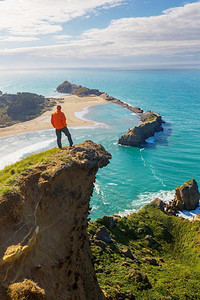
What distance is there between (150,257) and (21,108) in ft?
355

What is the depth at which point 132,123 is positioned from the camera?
324ft

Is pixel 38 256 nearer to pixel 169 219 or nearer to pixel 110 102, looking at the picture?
pixel 169 219

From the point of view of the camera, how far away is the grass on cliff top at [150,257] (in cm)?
1988

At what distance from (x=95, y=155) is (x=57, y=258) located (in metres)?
6.75

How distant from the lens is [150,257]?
2616cm

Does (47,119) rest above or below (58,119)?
below

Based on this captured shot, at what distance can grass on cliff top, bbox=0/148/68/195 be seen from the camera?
10.8 m

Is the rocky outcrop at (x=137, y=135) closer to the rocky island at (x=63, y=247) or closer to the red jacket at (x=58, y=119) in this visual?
the rocky island at (x=63, y=247)

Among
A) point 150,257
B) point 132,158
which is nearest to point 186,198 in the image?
point 150,257

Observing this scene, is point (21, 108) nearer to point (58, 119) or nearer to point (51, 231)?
point (58, 119)

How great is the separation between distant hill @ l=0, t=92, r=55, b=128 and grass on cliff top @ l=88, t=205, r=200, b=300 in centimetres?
7883

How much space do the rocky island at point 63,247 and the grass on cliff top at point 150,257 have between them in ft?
0.33

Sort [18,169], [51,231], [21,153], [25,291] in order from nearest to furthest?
[25,291] → [51,231] → [18,169] → [21,153]

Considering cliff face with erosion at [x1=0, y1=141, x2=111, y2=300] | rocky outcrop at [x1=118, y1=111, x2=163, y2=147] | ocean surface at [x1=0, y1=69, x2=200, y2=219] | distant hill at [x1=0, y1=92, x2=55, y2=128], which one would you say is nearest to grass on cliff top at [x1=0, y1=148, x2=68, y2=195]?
cliff face with erosion at [x1=0, y1=141, x2=111, y2=300]
